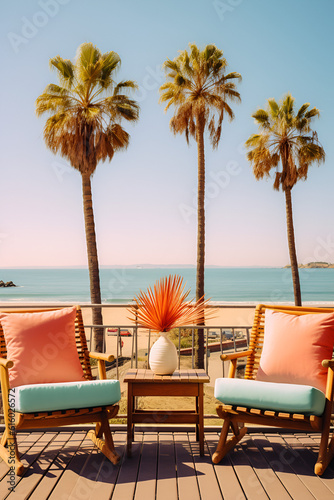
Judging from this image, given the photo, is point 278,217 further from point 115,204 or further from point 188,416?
point 188,416

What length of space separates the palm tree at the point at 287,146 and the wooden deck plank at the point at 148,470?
11265mm

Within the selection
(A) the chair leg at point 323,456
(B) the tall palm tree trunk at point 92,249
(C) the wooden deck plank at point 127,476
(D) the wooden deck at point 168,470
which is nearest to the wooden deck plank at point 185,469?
(D) the wooden deck at point 168,470

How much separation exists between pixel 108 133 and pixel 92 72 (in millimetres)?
1478

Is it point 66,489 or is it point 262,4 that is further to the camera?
point 262,4

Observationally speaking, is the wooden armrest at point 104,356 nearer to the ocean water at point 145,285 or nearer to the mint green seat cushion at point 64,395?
the mint green seat cushion at point 64,395

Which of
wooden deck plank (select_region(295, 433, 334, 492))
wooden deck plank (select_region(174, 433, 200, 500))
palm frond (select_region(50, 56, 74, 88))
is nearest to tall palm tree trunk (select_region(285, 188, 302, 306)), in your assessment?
palm frond (select_region(50, 56, 74, 88))

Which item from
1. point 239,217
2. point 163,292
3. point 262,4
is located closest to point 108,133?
point 262,4

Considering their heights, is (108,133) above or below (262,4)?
below

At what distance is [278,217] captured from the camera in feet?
132

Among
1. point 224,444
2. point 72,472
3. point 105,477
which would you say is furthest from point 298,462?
point 72,472

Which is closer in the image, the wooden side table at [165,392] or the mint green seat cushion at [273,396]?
the mint green seat cushion at [273,396]

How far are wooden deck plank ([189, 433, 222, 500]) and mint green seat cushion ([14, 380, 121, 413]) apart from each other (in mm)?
657

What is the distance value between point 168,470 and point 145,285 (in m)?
37.4

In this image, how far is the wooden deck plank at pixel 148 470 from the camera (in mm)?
2191
